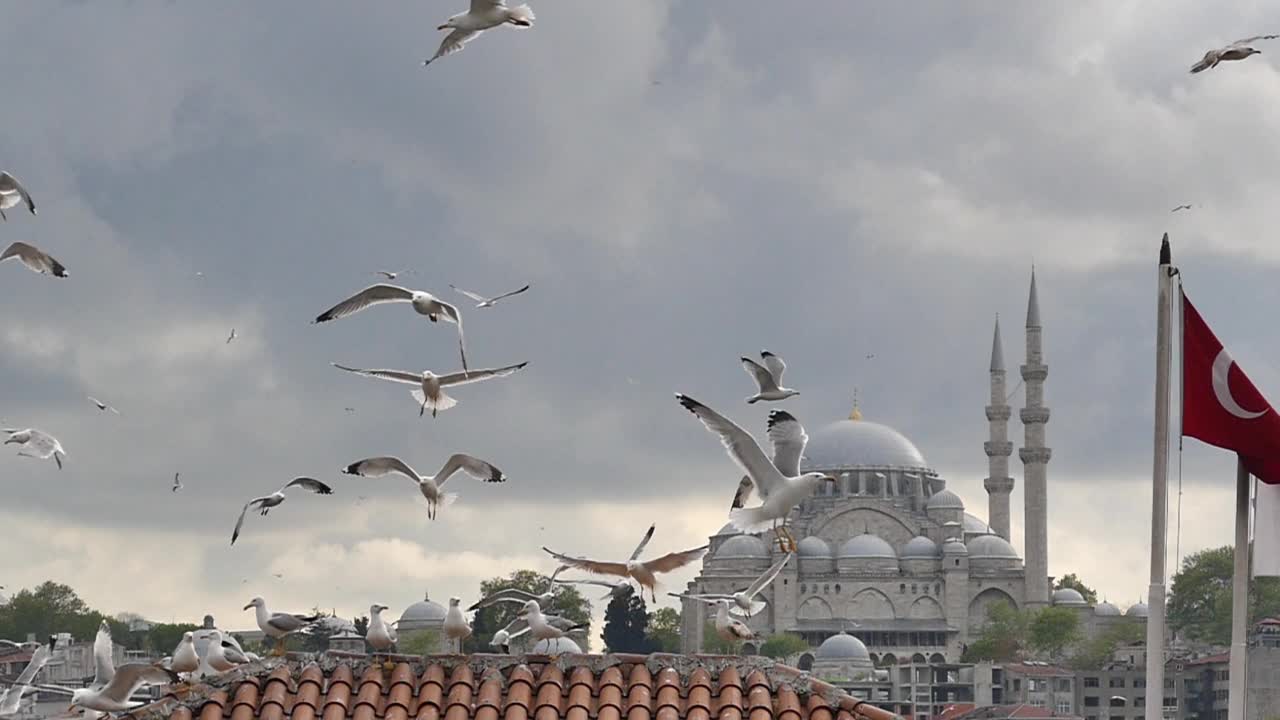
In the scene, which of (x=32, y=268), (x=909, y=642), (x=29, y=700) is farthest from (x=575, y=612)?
(x=32, y=268)

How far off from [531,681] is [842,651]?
79990 mm

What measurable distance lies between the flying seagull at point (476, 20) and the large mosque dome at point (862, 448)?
8816cm

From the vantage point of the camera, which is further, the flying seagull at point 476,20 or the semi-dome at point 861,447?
the semi-dome at point 861,447

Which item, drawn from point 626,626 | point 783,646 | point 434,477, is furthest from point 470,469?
point 783,646

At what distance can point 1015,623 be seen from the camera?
99.2 meters

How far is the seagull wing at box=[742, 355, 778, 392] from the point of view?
20.0 m

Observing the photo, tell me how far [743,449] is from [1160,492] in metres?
3.49

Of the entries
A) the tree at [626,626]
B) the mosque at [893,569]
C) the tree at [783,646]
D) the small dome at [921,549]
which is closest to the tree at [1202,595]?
the mosque at [893,569]

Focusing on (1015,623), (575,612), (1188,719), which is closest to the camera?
(1188,719)

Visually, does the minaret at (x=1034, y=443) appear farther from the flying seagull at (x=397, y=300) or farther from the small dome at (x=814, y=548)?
the flying seagull at (x=397, y=300)

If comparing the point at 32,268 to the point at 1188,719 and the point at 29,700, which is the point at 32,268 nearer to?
the point at 29,700

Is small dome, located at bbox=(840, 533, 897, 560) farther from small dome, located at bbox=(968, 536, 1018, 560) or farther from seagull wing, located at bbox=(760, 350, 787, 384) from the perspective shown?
seagull wing, located at bbox=(760, 350, 787, 384)

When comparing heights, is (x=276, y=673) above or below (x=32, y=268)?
below

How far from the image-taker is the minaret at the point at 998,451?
96062 millimetres
